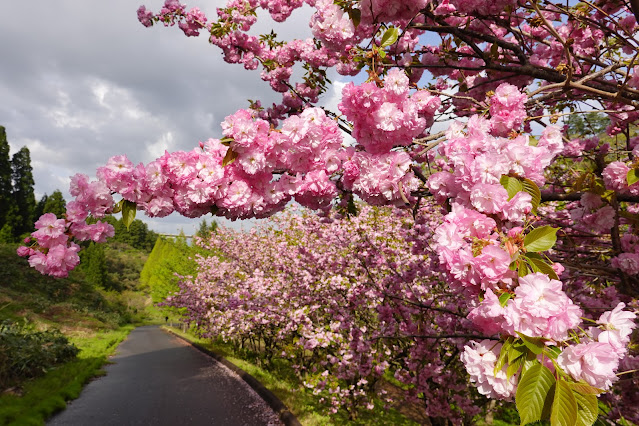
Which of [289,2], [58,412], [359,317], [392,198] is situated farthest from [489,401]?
[58,412]

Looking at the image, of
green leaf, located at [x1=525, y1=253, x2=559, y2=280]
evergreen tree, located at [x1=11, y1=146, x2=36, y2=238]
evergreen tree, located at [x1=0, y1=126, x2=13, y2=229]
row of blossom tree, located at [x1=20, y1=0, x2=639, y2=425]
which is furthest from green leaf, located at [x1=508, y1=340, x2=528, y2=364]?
evergreen tree, located at [x1=11, y1=146, x2=36, y2=238]

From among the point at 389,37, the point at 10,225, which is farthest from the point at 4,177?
the point at 389,37

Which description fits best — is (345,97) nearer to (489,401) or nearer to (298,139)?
(298,139)

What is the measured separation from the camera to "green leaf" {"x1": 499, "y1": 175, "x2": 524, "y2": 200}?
4.66ft

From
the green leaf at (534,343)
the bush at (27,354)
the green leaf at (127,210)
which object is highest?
the green leaf at (127,210)

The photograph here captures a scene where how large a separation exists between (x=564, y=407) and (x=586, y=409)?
3.0 inches

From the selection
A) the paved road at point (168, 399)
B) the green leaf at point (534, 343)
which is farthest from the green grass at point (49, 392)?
the green leaf at point (534, 343)

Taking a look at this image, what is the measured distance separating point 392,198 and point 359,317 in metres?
5.89

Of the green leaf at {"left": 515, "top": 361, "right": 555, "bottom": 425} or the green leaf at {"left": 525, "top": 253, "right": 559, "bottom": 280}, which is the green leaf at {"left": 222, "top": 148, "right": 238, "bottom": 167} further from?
the green leaf at {"left": 515, "top": 361, "right": 555, "bottom": 425}

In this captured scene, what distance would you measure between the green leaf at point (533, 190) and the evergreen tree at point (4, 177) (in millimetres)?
53493

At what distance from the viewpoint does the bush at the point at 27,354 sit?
10.1 m

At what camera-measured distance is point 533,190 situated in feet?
4.88

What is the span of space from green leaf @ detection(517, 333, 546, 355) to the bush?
1251 cm

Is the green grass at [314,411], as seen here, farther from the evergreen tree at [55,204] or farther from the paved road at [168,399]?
the evergreen tree at [55,204]
